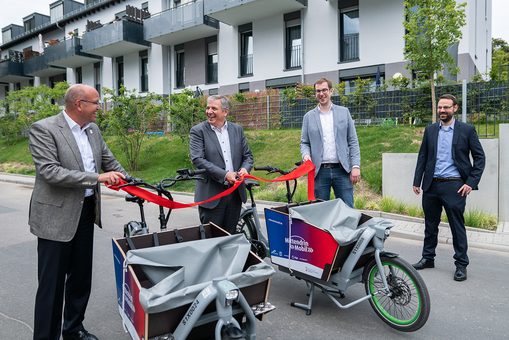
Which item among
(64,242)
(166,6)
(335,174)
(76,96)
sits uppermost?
(166,6)

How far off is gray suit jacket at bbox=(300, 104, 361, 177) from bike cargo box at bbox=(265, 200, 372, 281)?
989mm

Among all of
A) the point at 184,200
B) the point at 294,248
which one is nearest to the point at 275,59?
the point at 184,200

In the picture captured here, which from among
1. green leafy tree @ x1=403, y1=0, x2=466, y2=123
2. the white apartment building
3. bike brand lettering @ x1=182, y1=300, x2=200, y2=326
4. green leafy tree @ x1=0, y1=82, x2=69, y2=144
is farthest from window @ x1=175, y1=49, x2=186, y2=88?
bike brand lettering @ x1=182, y1=300, x2=200, y2=326

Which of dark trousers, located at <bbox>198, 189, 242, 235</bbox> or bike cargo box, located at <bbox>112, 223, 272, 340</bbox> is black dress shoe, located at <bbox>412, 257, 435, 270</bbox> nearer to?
dark trousers, located at <bbox>198, 189, 242, 235</bbox>

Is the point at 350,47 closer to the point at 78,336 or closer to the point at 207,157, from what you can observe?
the point at 207,157

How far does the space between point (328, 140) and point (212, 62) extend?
769 inches

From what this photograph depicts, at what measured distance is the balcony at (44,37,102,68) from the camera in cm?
2750

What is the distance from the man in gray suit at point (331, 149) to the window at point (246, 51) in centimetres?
1659

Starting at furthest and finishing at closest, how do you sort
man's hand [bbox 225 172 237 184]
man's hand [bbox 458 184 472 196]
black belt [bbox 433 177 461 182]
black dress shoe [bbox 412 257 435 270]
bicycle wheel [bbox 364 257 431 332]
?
black dress shoe [bbox 412 257 435 270]
black belt [bbox 433 177 461 182]
man's hand [bbox 458 184 472 196]
man's hand [bbox 225 172 237 184]
bicycle wheel [bbox 364 257 431 332]

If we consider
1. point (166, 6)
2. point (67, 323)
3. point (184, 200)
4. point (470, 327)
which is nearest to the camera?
point (67, 323)

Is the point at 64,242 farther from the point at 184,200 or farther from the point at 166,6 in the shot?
the point at 166,6

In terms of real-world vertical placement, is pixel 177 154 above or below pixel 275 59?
below

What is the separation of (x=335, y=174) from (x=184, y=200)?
261 inches

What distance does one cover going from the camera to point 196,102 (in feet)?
43.8
